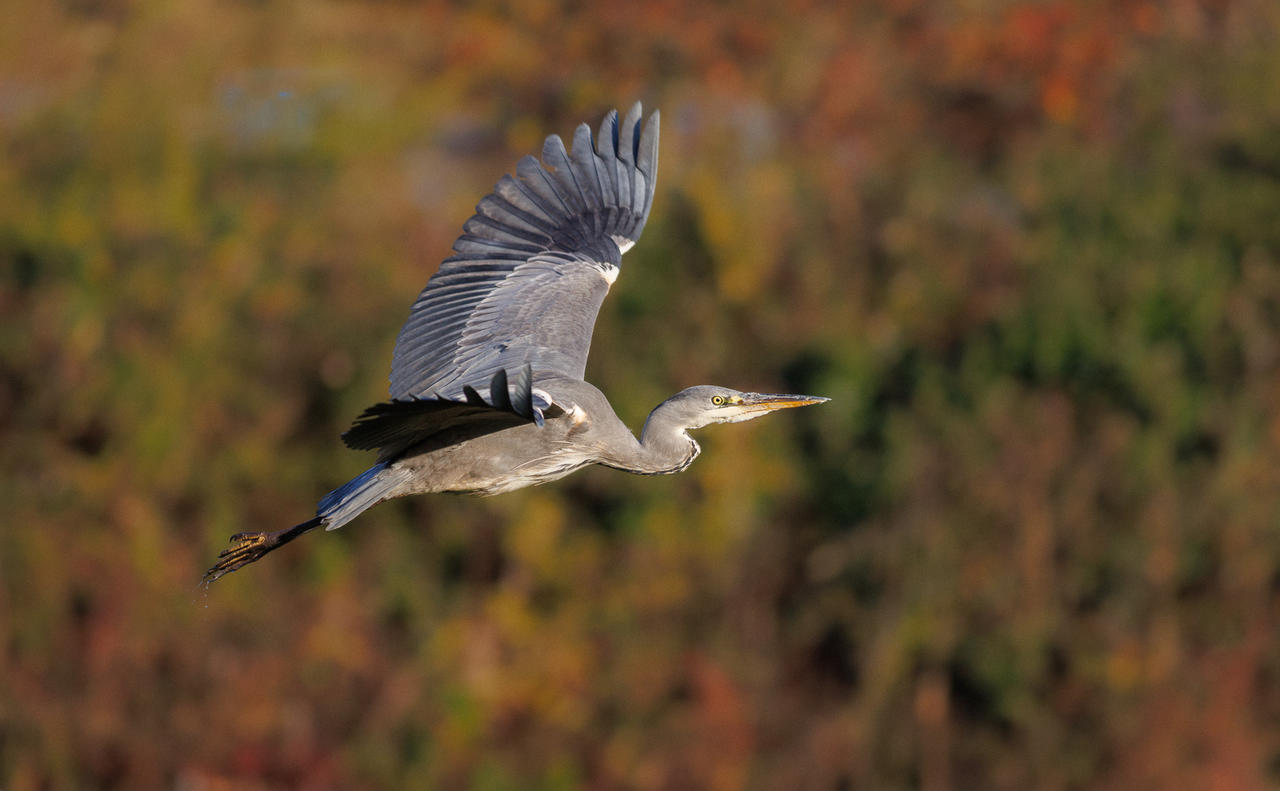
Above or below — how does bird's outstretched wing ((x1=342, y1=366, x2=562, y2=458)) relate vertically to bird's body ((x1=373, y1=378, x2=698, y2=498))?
above

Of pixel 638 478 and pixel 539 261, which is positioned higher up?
pixel 539 261

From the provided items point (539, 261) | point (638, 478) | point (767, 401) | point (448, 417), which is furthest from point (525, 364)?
point (638, 478)

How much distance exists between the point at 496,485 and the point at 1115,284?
31.4 feet

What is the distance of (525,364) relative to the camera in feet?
16.2

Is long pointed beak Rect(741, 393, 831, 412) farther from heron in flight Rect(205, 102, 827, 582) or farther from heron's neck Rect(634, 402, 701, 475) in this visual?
heron's neck Rect(634, 402, 701, 475)

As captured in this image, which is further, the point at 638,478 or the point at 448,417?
the point at 638,478

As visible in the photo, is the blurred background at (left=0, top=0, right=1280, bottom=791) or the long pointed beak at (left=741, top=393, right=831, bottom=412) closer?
the long pointed beak at (left=741, top=393, right=831, bottom=412)

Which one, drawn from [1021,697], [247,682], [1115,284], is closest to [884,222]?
[1115,284]

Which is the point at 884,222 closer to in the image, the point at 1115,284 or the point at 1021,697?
the point at 1115,284

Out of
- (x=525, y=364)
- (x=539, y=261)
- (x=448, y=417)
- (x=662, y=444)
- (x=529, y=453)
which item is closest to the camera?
(x=448, y=417)

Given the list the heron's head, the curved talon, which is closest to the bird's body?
the heron's head

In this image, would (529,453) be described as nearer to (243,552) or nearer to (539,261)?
(243,552)

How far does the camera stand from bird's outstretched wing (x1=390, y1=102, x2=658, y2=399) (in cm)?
594

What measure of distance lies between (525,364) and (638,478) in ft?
24.3
